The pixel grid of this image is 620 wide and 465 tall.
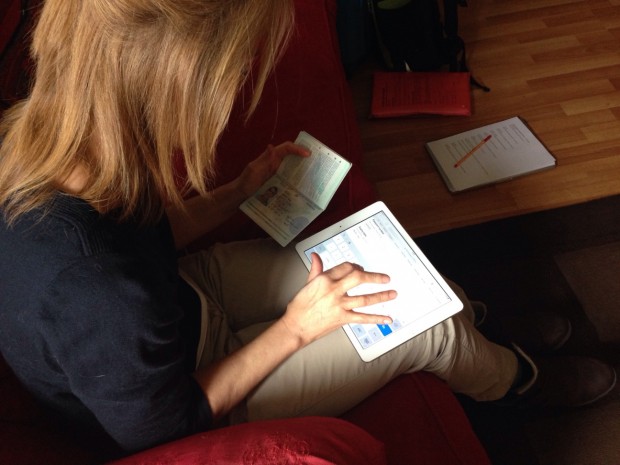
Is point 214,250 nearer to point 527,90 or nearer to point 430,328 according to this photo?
point 430,328

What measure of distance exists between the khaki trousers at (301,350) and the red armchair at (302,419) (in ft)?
0.17

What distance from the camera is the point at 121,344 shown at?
625mm

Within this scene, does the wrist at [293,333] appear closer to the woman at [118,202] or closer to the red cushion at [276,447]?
the woman at [118,202]

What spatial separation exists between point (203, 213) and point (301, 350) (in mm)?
381

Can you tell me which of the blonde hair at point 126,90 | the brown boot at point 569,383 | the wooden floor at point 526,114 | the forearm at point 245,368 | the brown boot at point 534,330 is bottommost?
the brown boot at point 569,383

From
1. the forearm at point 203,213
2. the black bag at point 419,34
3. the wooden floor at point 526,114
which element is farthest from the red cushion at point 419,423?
the black bag at point 419,34

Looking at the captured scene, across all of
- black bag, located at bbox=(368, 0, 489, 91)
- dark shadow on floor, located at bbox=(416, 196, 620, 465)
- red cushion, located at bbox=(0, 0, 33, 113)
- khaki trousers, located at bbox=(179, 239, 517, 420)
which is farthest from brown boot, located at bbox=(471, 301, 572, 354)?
red cushion, located at bbox=(0, 0, 33, 113)

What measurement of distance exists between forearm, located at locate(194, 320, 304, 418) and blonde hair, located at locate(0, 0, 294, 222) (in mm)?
292

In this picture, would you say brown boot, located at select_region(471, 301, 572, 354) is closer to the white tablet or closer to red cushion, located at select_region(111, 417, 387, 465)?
the white tablet

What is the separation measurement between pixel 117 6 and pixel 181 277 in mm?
536

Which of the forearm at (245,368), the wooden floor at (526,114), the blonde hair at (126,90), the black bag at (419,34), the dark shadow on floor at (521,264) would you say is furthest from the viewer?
the black bag at (419,34)

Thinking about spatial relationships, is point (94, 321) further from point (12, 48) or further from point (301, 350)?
point (12, 48)

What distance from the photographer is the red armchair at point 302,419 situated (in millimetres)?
657

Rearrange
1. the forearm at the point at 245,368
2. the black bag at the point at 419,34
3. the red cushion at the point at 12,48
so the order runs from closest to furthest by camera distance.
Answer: the forearm at the point at 245,368 → the red cushion at the point at 12,48 → the black bag at the point at 419,34
